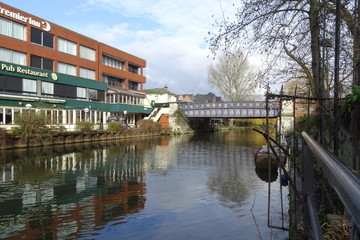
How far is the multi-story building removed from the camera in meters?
31.9

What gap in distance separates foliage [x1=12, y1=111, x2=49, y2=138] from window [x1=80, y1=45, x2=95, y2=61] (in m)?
17.8

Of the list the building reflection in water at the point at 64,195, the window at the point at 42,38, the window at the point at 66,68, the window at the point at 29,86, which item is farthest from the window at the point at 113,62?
the building reflection in water at the point at 64,195

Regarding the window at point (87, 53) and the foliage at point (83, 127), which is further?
the window at point (87, 53)

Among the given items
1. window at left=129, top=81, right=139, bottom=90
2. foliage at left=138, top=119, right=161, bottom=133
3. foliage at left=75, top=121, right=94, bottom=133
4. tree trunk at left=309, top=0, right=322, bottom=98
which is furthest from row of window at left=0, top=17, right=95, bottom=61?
tree trunk at left=309, top=0, right=322, bottom=98

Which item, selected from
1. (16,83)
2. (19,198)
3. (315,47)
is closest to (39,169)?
(19,198)

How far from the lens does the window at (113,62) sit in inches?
1947

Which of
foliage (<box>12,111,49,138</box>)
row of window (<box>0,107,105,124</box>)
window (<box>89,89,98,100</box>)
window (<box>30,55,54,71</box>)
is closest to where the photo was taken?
foliage (<box>12,111,49,138</box>)

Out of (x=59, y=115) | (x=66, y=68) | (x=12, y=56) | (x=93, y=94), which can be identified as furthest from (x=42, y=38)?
(x=93, y=94)

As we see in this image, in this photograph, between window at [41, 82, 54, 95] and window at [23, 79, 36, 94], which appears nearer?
window at [23, 79, 36, 94]

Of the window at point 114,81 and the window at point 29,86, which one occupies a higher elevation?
the window at point 114,81

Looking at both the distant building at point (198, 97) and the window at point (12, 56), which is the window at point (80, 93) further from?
the distant building at point (198, 97)

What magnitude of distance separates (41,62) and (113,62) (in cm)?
1575

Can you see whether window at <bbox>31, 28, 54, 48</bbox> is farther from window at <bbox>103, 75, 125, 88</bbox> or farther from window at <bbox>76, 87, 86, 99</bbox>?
window at <bbox>103, 75, 125, 88</bbox>

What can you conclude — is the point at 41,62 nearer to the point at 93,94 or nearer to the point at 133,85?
the point at 93,94
